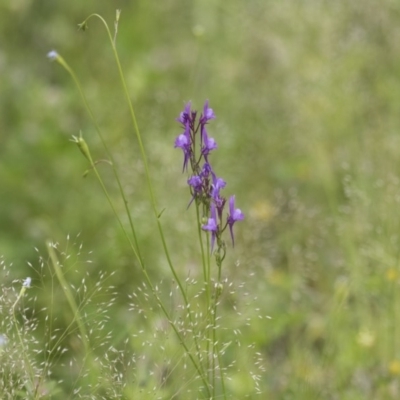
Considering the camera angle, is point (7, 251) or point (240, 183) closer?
point (7, 251)

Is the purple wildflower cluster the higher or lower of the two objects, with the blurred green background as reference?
lower

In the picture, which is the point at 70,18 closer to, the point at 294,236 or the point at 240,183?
the point at 240,183

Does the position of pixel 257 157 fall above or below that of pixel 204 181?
above

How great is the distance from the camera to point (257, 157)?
3.78 meters

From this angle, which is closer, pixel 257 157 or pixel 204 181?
pixel 204 181

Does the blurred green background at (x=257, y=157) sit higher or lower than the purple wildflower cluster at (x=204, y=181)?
higher

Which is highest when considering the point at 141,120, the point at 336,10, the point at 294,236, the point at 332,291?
the point at 336,10

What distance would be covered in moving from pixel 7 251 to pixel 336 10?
1896 mm

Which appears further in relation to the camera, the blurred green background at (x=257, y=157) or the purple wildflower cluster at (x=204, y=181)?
the blurred green background at (x=257, y=157)

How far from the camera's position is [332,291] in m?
2.91

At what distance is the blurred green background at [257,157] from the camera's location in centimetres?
257

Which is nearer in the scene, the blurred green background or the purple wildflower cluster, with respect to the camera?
the purple wildflower cluster

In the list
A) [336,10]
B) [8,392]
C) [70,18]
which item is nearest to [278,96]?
[336,10]

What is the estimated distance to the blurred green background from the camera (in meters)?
2.57
